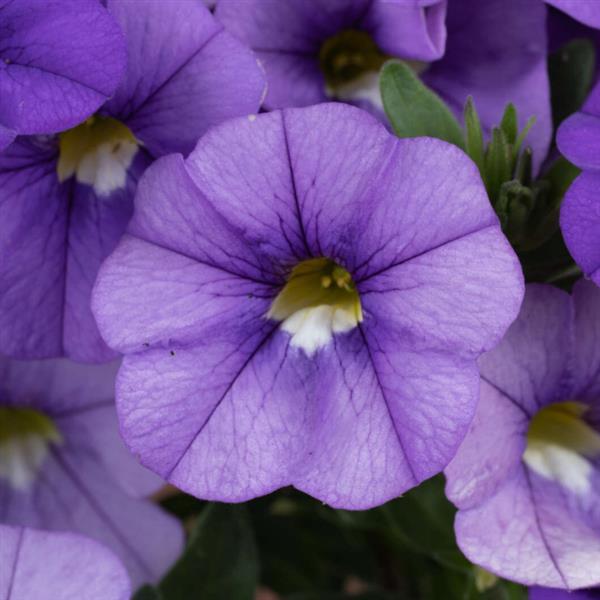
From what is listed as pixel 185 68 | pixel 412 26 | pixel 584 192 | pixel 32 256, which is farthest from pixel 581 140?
pixel 32 256

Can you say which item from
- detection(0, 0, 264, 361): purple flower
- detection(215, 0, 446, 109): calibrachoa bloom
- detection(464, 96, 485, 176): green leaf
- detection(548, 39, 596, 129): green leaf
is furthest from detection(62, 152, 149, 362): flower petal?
detection(548, 39, 596, 129): green leaf

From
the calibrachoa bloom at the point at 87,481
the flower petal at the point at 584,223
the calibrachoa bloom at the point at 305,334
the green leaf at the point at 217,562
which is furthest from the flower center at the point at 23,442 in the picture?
the flower petal at the point at 584,223

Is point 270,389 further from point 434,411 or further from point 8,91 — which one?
point 8,91

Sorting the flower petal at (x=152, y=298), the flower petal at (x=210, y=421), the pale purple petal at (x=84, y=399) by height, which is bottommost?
the pale purple petal at (x=84, y=399)

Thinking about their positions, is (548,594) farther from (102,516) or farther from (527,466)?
(102,516)

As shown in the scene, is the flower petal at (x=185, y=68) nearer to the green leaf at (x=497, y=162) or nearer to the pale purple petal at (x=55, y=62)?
the pale purple petal at (x=55, y=62)

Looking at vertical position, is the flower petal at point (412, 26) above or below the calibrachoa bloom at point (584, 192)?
above

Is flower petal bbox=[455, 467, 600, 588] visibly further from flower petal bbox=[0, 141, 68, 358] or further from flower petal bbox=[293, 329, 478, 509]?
flower petal bbox=[0, 141, 68, 358]

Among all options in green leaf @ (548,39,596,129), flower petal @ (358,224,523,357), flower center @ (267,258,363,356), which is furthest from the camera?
green leaf @ (548,39,596,129)
